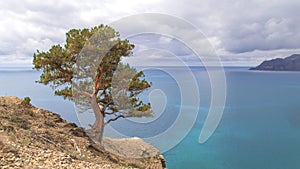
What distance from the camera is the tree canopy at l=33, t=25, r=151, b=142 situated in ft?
45.5

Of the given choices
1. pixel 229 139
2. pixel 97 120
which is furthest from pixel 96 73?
pixel 229 139

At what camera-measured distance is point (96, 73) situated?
14.8 m

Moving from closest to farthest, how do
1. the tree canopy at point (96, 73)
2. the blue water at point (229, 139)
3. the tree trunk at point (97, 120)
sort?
the tree canopy at point (96, 73) → the tree trunk at point (97, 120) → the blue water at point (229, 139)

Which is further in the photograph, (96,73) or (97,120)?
(97,120)

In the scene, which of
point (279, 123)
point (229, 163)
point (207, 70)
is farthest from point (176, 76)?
point (279, 123)

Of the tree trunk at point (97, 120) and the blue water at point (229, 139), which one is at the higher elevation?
the tree trunk at point (97, 120)

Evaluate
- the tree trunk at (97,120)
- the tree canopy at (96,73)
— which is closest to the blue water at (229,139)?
the tree canopy at (96,73)

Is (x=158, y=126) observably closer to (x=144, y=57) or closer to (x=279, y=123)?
(x=144, y=57)

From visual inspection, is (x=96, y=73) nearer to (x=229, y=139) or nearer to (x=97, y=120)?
(x=97, y=120)

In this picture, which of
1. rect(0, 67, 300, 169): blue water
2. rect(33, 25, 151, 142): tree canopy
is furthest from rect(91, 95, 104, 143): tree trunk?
rect(0, 67, 300, 169): blue water

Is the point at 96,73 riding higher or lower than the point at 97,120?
higher

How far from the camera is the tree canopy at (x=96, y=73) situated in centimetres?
1388

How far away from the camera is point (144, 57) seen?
13.7 m

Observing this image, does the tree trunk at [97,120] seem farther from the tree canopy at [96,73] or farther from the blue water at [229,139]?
the blue water at [229,139]
